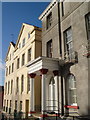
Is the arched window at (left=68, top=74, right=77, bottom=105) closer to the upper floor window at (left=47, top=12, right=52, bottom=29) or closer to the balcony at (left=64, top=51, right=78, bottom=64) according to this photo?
the balcony at (left=64, top=51, right=78, bottom=64)

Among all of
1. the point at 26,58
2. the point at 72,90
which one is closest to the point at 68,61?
the point at 72,90

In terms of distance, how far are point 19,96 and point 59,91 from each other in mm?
10325

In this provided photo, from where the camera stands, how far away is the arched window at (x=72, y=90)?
447 inches

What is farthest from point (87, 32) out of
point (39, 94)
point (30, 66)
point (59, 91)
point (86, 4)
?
point (39, 94)

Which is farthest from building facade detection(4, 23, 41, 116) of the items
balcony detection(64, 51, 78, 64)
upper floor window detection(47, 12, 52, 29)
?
balcony detection(64, 51, 78, 64)

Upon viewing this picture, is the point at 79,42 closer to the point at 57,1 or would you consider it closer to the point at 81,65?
the point at 81,65

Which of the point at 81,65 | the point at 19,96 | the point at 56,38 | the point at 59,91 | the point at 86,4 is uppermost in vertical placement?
the point at 86,4

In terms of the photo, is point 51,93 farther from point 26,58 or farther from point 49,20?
point 26,58

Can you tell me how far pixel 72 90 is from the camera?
11.7 meters

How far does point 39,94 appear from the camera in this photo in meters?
17.3

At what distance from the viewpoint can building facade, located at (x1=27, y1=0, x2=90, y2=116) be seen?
10320mm

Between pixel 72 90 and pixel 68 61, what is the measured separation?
214 centimetres

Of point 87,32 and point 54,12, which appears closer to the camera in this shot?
point 87,32

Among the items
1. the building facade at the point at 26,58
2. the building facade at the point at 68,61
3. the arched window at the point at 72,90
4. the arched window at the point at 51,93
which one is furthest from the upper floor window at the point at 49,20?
the arched window at the point at 72,90
